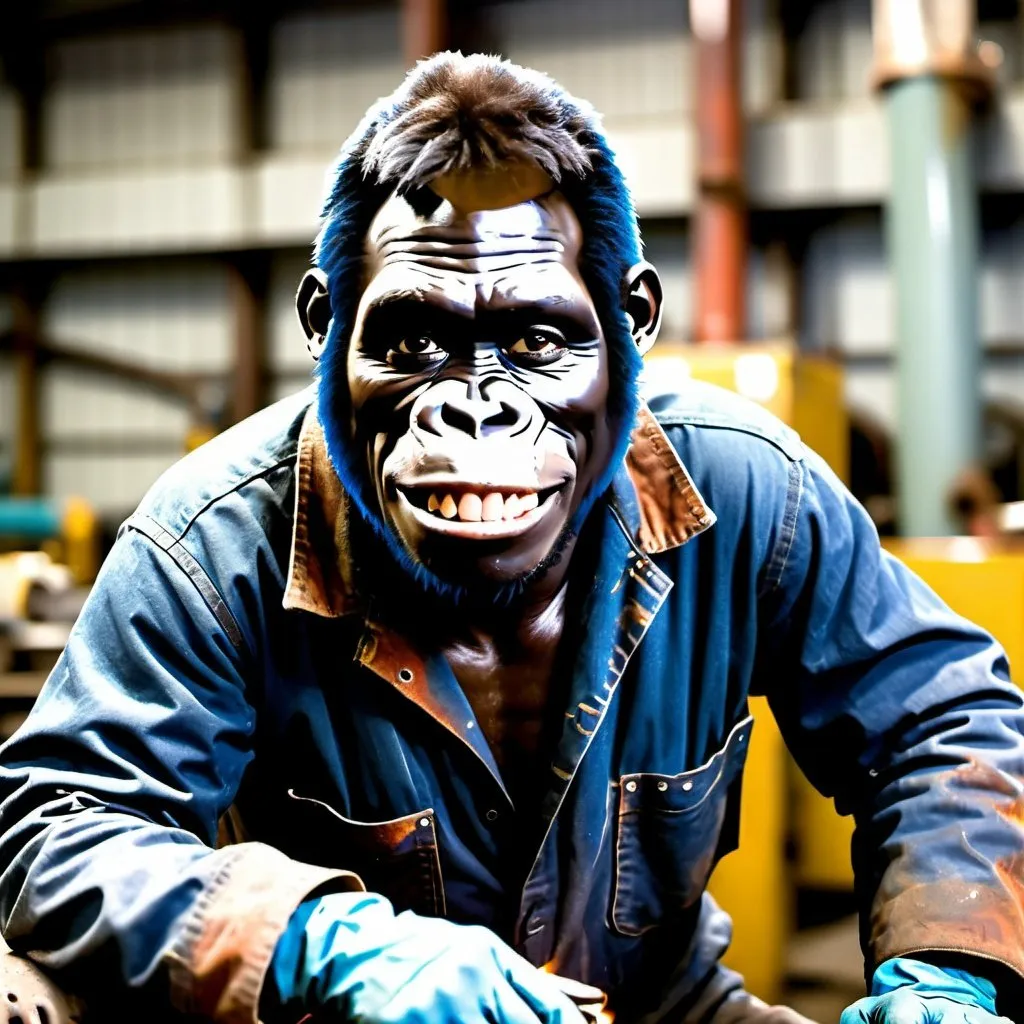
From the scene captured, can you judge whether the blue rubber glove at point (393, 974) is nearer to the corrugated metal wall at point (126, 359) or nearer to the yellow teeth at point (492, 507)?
the yellow teeth at point (492, 507)

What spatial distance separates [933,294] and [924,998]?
410 centimetres

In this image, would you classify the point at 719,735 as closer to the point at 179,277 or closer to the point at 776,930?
the point at 776,930

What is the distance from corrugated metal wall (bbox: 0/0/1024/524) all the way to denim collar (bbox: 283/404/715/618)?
16.9 ft

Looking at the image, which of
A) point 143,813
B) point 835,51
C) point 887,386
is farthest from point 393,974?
point 835,51

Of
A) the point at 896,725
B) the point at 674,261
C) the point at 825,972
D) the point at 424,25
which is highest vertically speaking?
the point at 424,25

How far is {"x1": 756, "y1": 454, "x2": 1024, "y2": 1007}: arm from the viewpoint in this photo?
1.15 meters

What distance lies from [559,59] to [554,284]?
6125 mm

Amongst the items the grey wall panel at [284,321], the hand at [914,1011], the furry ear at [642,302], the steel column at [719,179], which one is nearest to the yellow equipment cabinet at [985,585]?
the furry ear at [642,302]

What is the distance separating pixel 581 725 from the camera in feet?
4.18

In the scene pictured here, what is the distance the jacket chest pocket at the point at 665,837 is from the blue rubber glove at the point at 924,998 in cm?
28

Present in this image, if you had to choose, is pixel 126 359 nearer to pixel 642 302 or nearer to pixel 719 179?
pixel 719 179

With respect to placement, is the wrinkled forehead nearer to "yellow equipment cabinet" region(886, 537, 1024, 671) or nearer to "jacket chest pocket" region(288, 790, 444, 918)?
"jacket chest pocket" region(288, 790, 444, 918)

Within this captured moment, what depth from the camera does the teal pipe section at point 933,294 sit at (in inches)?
184

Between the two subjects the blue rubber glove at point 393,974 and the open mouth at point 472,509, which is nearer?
the blue rubber glove at point 393,974
